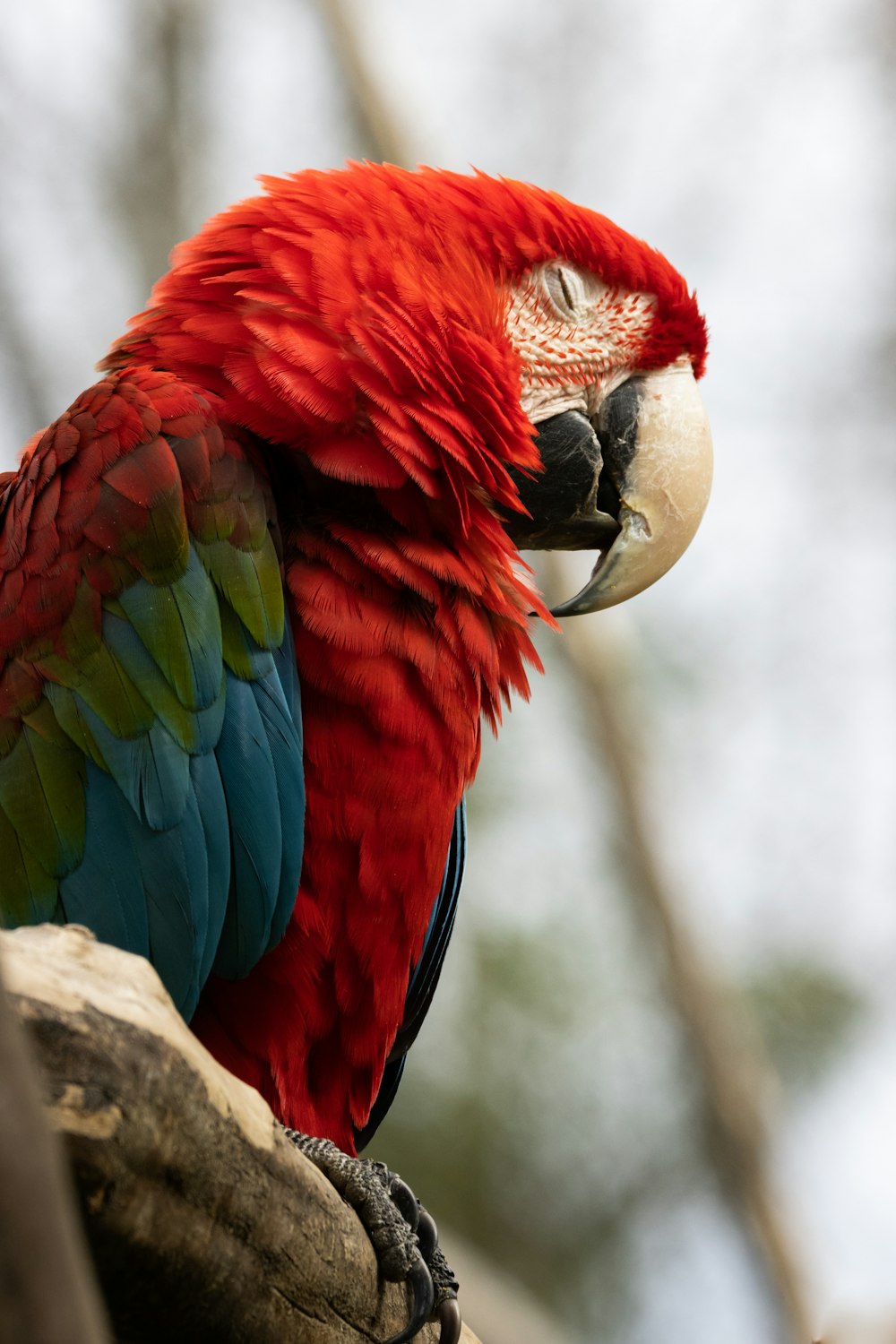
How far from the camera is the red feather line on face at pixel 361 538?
1.53 m

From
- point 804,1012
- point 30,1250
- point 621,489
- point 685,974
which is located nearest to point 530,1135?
point 804,1012

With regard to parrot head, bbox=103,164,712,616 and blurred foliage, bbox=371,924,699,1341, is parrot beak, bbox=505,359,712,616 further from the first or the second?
blurred foliage, bbox=371,924,699,1341

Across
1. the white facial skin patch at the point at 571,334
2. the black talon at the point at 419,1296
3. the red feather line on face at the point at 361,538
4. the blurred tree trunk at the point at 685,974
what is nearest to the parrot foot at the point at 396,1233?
the black talon at the point at 419,1296

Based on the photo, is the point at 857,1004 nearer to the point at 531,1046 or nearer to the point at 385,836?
the point at 531,1046

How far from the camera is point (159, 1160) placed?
2.66 feet

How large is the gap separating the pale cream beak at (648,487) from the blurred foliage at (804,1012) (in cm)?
396

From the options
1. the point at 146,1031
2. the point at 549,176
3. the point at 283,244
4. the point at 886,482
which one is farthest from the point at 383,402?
the point at 886,482

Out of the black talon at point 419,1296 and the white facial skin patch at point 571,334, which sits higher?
the white facial skin patch at point 571,334

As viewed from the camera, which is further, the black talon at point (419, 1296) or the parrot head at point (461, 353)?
the parrot head at point (461, 353)

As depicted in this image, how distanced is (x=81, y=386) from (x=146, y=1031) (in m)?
4.51

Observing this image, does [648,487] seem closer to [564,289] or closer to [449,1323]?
[564,289]

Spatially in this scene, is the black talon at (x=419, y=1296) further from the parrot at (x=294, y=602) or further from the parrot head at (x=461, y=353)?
the parrot head at (x=461, y=353)

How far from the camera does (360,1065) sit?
65.1 inches

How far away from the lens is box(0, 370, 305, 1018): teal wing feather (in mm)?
1426
